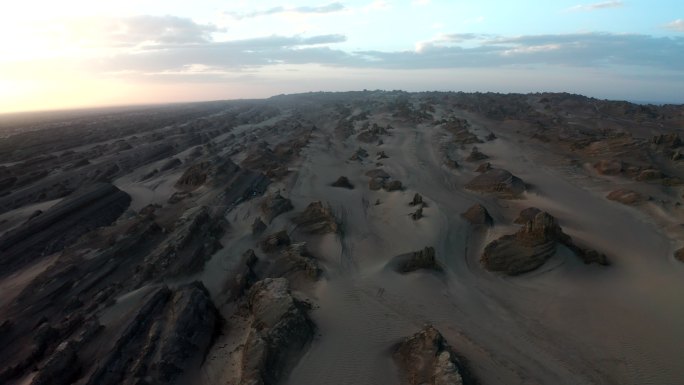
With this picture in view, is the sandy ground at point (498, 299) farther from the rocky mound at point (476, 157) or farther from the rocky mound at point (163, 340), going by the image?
the rocky mound at point (476, 157)

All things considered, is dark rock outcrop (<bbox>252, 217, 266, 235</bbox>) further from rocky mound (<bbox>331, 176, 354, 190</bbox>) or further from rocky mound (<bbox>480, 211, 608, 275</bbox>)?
rocky mound (<bbox>480, 211, 608, 275</bbox>)

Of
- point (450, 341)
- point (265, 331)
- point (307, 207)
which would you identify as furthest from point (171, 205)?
point (450, 341)

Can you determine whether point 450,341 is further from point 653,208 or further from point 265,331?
point 653,208

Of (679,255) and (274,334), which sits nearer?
(274,334)

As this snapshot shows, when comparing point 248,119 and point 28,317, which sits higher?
point 248,119

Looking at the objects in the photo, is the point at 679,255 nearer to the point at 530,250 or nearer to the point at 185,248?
the point at 530,250

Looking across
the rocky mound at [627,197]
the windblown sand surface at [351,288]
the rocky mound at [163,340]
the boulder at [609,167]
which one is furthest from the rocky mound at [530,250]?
the boulder at [609,167]

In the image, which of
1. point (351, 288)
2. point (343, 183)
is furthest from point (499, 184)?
point (351, 288)
